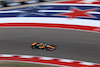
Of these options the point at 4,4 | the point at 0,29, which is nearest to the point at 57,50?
the point at 0,29

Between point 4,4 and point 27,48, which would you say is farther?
point 4,4

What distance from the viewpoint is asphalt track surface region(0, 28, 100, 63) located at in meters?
9.10

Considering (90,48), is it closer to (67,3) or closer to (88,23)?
(88,23)

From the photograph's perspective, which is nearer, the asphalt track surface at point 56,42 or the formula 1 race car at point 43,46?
the asphalt track surface at point 56,42

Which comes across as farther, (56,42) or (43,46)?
(56,42)

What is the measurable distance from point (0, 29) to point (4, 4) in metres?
2.30

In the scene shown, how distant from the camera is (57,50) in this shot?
938 cm

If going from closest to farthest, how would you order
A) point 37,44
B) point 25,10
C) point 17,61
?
point 17,61 < point 37,44 < point 25,10

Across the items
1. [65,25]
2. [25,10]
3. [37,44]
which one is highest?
[25,10]

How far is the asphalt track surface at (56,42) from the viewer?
29.8 feet

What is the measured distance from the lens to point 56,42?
9.88 metres

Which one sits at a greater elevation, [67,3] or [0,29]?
[67,3]

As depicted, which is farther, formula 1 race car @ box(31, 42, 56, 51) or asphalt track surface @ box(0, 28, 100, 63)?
formula 1 race car @ box(31, 42, 56, 51)

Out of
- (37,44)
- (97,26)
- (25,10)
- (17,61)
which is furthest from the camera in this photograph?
(25,10)
